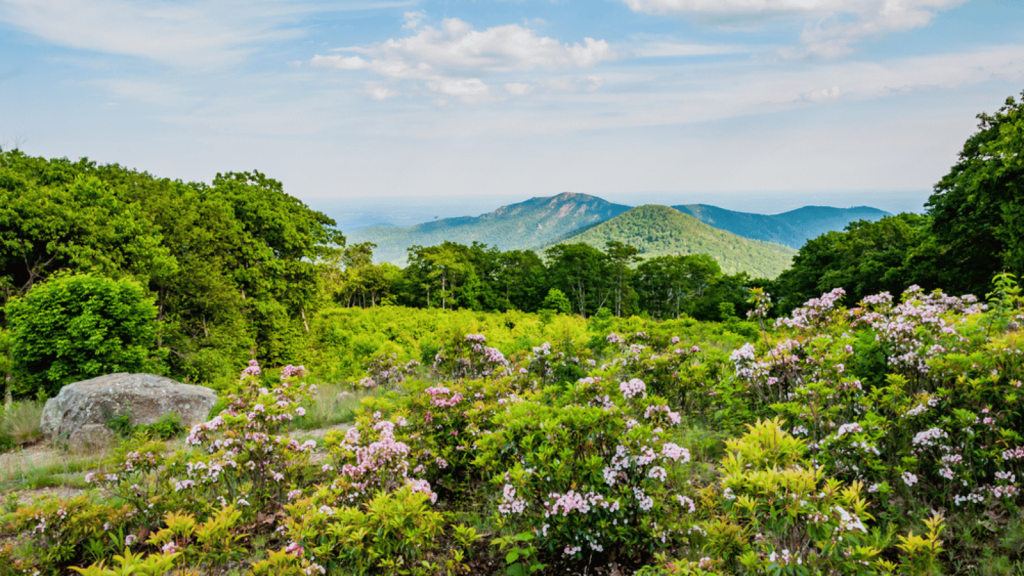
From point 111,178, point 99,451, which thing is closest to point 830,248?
point 99,451

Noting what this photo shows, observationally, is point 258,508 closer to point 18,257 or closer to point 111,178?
point 18,257

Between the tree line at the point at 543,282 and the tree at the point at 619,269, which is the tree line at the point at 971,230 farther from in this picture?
the tree at the point at 619,269

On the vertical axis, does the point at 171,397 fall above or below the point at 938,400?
below

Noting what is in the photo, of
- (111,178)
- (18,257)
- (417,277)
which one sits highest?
(111,178)

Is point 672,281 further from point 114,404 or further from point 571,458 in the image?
point 571,458

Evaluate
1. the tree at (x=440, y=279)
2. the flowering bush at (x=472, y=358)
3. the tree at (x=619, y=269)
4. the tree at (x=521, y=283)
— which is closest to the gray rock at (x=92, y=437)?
the flowering bush at (x=472, y=358)

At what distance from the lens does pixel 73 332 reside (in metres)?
9.27

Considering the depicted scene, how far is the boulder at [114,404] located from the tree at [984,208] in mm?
20525

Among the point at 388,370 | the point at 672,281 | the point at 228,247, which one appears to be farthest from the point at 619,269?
the point at 388,370

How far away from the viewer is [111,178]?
58.6 feet

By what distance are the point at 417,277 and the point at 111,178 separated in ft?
117

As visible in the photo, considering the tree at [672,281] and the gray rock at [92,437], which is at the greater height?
the gray rock at [92,437]

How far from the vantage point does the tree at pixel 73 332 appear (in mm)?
9312

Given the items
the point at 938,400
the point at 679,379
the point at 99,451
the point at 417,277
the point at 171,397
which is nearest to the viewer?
the point at 938,400
